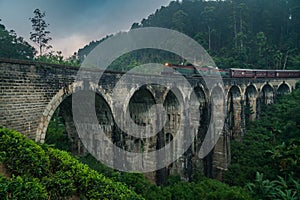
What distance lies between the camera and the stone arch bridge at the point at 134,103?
6.82 metres

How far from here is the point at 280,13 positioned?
141ft

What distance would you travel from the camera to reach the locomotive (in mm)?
16575

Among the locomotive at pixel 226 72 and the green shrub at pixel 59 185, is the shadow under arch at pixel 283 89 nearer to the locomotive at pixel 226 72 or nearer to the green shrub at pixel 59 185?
the locomotive at pixel 226 72

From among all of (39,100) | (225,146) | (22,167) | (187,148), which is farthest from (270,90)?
(22,167)

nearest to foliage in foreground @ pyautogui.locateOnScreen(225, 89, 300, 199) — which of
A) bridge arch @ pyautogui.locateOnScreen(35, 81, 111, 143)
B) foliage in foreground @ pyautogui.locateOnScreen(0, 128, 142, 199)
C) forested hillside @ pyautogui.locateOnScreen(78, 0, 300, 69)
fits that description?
foliage in foreground @ pyautogui.locateOnScreen(0, 128, 142, 199)

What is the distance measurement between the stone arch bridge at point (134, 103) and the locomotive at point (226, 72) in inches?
35.6

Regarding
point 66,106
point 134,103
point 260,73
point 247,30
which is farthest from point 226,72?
point 247,30

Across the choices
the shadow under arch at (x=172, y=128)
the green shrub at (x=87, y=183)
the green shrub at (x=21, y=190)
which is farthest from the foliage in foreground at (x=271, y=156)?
the green shrub at (x=21, y=190)

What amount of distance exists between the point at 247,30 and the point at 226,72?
27023 millimetres

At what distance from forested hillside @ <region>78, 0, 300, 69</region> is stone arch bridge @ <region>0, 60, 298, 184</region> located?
9.35m

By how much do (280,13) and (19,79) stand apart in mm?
49174

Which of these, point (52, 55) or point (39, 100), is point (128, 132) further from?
point (52, 55)

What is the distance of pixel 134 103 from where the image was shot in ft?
47.4

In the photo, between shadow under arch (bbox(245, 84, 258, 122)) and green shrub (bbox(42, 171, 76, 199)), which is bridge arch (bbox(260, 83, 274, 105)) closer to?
shadow under arch (bbox(245, 84, 258, 122))
